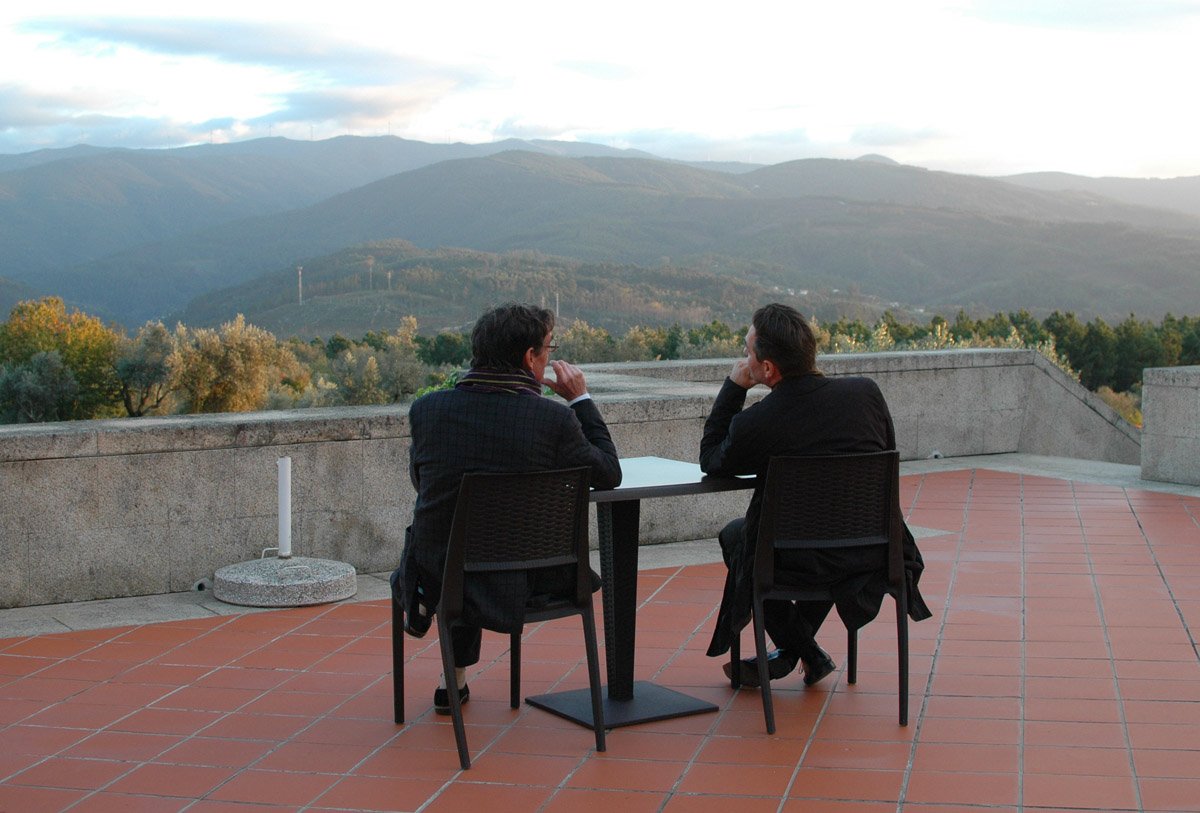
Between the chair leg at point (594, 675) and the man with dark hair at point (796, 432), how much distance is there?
1.80 ft

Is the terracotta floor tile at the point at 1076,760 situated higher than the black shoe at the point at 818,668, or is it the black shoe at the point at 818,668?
the black shoe at the point at 818,668

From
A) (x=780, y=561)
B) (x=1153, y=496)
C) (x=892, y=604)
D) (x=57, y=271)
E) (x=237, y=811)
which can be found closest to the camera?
(x=237, y=811)

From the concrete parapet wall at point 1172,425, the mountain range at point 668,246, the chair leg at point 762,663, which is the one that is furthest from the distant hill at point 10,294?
the chair leg at point 762,663

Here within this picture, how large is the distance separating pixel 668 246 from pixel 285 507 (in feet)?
344

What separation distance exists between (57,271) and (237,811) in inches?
6588

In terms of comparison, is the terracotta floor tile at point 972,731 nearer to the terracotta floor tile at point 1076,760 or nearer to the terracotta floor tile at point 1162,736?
the terracotta floor tile at point 1076,760

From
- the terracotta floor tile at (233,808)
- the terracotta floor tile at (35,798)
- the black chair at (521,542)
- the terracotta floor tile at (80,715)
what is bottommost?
the terracotta floor tile at (80,715)

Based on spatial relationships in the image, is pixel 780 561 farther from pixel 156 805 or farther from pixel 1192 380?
pixel 1192 380

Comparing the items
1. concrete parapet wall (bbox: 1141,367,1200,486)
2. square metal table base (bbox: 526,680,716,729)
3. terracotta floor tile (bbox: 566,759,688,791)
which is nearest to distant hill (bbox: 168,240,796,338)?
concrete parapet wall (bbox: 1141,367,1200,486)

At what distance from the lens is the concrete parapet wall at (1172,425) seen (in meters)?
9.02

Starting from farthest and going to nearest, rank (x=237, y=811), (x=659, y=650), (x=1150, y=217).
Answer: (x=1150, y=217) → (x=659, y=650) → (x=237, y=811)

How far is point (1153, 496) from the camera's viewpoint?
28.0ft

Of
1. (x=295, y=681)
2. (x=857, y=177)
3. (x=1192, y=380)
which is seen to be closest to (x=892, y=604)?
(x=295, y=681)

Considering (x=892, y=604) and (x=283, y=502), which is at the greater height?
(x=283, y=502)
